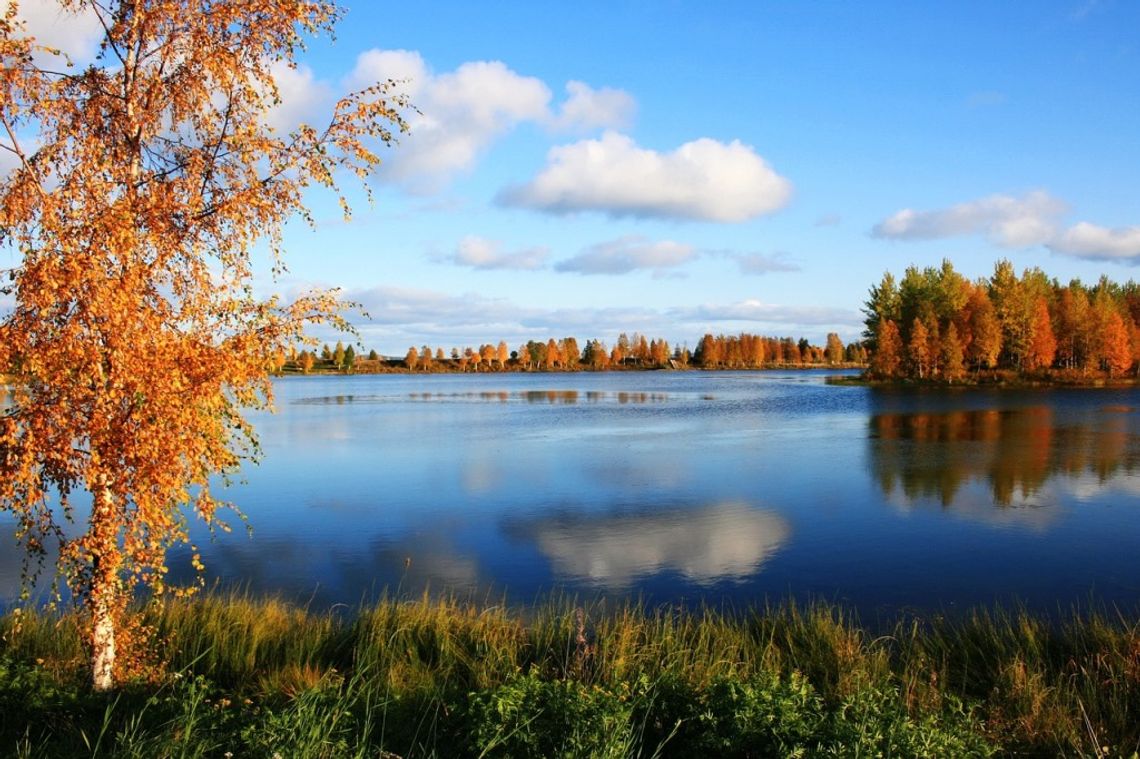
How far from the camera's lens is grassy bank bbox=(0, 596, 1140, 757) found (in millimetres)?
5445

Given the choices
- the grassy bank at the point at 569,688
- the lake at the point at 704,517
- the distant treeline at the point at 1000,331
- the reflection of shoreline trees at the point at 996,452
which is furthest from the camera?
the distant treeline at the point at 1000,331

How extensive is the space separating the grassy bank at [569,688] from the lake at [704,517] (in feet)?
6.59

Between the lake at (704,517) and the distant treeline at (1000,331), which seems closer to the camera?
the lake at (704,517)

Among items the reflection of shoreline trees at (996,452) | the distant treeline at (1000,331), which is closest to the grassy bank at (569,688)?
the reflection of shoreline trees at (996,452)

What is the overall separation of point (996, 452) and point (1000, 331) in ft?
195

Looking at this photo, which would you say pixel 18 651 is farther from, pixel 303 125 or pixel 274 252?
pixel 303 125

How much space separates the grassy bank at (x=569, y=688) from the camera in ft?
17.9

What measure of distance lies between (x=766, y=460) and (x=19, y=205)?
966 inches

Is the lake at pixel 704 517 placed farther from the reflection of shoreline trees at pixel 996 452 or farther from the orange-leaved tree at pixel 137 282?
the orange-leaved tree at pixel 137 282

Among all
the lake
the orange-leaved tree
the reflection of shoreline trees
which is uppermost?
the orange-leaved tree

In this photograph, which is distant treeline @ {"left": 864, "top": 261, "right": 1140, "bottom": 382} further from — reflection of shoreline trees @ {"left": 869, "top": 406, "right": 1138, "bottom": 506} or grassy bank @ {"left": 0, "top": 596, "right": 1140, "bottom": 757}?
grassy bank @ {"left": 0, "top": 596, "right": 1140, "bottom": 757}

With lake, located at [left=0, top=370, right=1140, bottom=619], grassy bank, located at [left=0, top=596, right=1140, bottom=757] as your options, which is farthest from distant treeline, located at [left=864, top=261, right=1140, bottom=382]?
grassy bank, located at [left=0, top=596, right=1140, bottom=757]

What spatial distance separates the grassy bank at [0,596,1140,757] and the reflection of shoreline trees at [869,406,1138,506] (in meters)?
12.3

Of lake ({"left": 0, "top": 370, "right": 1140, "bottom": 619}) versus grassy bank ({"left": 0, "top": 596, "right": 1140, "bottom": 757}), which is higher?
grassy bank ({"left": 0, "top": 596, "right": 1140, "bottom": 757})
